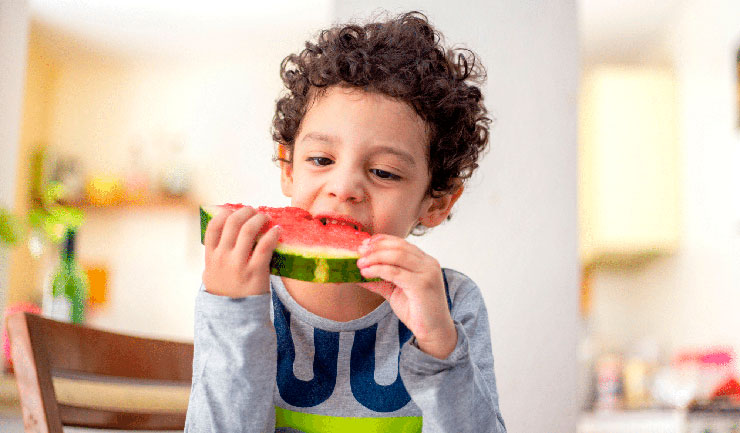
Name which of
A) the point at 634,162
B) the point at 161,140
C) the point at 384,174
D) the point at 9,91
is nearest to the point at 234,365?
the point at 384,174

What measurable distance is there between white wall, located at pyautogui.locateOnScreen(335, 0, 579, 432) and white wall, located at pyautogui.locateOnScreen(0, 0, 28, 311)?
1721 millimetres

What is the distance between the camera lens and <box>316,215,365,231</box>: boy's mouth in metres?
0.89

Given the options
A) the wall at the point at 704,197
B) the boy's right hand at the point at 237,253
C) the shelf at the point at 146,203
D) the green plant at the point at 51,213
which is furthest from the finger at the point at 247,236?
the shelf at the point at 146,203

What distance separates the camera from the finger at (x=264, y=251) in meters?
0.72

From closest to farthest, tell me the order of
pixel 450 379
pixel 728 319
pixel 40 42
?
pixel 450 379, pixel 728 319, pixel 40 42

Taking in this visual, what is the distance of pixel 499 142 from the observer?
4.53 feet

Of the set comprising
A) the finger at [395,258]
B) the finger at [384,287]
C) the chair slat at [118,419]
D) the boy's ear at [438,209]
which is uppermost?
the boy's ear at [438,209]

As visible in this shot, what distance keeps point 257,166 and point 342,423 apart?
159 inches

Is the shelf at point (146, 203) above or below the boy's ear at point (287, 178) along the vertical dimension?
above

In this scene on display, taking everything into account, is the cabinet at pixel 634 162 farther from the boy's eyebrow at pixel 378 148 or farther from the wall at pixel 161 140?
the boy's eyebrow at pixel 378 148

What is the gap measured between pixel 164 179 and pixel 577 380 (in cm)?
403

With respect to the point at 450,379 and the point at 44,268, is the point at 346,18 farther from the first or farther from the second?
the point at 44,268

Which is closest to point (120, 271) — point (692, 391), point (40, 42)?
point (40, 42)

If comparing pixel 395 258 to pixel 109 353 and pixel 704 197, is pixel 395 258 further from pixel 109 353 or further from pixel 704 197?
pixel 704 197
